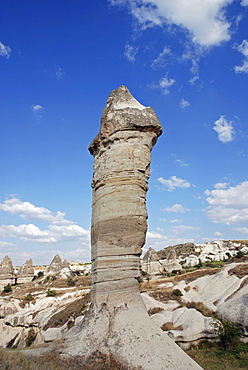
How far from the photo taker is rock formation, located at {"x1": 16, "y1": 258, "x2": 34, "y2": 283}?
153 feet

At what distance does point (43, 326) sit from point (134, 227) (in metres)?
15.8

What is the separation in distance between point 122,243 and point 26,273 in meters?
45.9

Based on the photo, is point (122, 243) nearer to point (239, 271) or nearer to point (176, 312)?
point (176, 312)

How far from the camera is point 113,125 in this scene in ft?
26.5

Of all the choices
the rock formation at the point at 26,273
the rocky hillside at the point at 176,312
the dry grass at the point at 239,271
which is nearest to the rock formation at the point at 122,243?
the rocky hillside at the point at 176,312

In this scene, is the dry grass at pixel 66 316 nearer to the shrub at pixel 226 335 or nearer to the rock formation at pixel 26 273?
the shrub at pixel 226 335

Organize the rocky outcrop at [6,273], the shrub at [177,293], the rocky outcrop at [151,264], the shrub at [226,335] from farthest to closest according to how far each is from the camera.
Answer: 1. the rocky outcrop at [151,264]
2. the rocky outcrop at [6,273]
3. the shrub at [177,293]
4. the shrub at [226,335]

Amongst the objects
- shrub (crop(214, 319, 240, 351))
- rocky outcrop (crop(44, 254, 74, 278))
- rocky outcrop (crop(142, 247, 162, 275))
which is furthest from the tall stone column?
rocky outcrop (crop(44, 254, 74, 278))

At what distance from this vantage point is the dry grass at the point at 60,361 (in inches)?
188

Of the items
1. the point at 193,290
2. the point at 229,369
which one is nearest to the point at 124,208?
the point at 229,369

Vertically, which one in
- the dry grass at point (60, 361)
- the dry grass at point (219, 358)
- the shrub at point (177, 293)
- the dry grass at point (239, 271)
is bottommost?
the dry grass at point (219, 358)

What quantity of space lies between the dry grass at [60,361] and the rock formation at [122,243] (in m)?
0.15

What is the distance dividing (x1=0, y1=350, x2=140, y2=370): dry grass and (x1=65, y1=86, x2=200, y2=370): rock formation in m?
0.15

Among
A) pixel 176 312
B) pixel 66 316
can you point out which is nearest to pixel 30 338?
pixel 66 316
